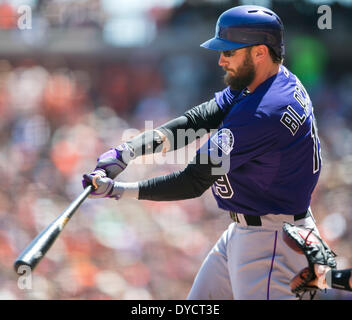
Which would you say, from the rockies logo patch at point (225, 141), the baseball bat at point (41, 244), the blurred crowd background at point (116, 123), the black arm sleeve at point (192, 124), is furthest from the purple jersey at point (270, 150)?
the blurred crowd background at point (116, 123)

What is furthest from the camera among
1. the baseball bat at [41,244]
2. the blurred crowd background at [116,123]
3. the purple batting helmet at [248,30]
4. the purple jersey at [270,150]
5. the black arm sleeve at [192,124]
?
the blurred crowd background at [116,123]

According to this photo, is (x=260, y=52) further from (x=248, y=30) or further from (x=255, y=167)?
(x=255, y=167)

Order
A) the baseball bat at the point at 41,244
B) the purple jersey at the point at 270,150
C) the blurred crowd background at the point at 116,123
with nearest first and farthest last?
the baseball bat at the point at 41,244 → the purple jersey at the point at 270,150 → the blurred crowd background at the point at 116,123

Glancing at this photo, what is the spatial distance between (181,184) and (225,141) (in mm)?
264

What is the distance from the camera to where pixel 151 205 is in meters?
5.38

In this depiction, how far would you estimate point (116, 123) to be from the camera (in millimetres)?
6660

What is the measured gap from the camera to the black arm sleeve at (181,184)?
254 centimetres

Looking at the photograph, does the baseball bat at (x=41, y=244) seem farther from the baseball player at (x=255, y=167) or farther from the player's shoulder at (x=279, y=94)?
the player's shoulder at (x=279, y=94)

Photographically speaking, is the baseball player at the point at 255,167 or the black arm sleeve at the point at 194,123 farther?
the black arm sleeve at the point at 194,123

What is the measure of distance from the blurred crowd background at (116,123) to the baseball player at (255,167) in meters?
1.87

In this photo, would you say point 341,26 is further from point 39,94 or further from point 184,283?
point 184,283

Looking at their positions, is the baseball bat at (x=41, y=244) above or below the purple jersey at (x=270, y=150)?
below

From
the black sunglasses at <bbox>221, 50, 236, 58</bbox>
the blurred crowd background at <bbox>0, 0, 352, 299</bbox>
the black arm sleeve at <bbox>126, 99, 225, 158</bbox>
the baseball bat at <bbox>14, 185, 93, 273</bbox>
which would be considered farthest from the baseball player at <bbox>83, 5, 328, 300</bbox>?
the blurred crowd background at <bbox>0, 0, 352, 299</bbox>

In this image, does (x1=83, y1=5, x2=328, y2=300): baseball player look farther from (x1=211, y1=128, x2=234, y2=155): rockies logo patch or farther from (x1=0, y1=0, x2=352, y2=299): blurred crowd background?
(x1=0, y1=0, x2=352, y2=299): blurred crowd background
